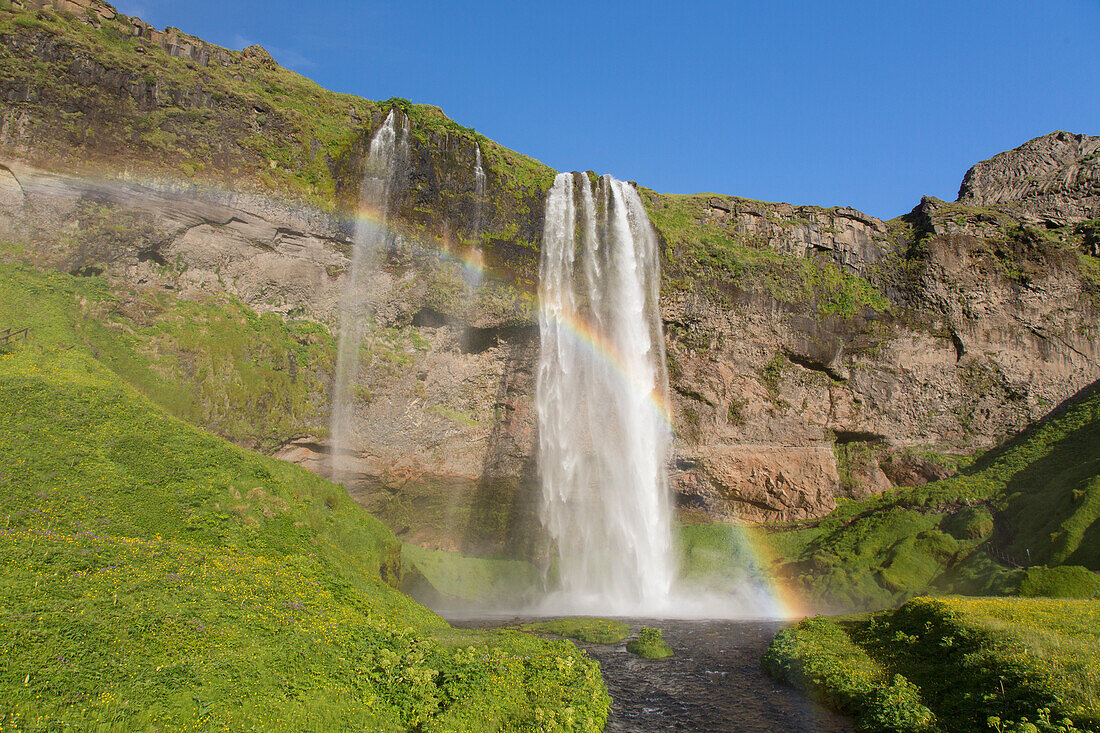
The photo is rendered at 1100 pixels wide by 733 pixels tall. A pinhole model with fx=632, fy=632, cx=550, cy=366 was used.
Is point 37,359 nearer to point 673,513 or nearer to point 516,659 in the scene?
point 516,659

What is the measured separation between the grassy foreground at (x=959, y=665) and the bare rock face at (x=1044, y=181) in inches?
1461

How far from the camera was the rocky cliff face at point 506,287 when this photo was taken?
26641mm

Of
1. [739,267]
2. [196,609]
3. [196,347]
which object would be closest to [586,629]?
[196,609]

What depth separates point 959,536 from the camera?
2864 cm

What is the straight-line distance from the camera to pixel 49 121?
25.2 m

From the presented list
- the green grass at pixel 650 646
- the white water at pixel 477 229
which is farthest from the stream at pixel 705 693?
the white water at pixel 477 229

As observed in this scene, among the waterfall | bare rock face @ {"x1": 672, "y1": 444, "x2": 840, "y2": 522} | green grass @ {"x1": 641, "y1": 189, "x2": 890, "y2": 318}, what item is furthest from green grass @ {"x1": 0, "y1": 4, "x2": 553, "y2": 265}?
bare rock face @ {"x1": 672, "y1": 444, "x2": 840, "y2": 522}

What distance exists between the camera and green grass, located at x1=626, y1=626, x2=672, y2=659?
56.0 ft

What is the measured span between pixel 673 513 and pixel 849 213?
879 inches

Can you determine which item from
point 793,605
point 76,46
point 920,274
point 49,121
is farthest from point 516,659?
point 920,274

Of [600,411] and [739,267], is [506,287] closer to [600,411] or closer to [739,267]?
[600,411]

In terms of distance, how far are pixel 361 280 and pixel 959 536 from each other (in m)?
30.1

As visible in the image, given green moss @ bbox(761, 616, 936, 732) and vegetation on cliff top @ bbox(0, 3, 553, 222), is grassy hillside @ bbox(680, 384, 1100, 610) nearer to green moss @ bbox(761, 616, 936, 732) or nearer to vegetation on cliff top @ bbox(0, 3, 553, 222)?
green moss @ bbox(761, 616, 936, 732)

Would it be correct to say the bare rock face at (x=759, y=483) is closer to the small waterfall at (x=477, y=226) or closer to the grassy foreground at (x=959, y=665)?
the small waterfall at (x=477, y=226)
